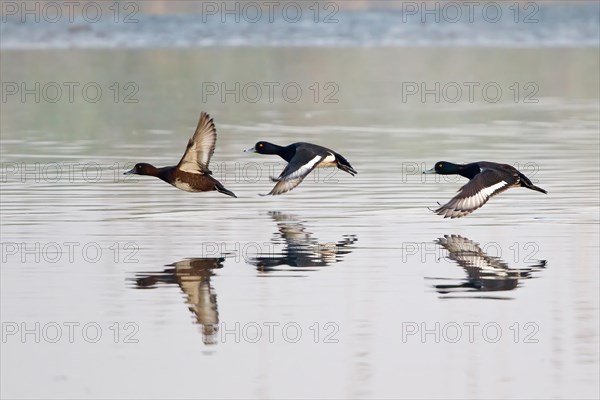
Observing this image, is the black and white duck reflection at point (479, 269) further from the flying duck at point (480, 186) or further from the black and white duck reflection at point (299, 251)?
the black and white duck reflection at point (299, 251)

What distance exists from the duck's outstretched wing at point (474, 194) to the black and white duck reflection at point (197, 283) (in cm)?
237

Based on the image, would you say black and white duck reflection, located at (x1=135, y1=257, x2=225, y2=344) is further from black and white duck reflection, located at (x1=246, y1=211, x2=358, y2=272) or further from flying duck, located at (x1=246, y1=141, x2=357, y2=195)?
flying duck, located at (x1=246, y1=141, x2=357, y2=195)

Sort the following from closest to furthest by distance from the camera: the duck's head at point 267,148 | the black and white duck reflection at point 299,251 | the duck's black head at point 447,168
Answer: the black and white duck reflection at point 299,251
the duck's black head at point 447,168
the duck's head at point 267,148

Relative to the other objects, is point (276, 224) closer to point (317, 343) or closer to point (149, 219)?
point (149, 219)

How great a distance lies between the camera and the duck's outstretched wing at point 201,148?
15.7 metres

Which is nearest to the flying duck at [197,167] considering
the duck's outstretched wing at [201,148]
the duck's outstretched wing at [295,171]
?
the duck's outstretched wing at [201,148]

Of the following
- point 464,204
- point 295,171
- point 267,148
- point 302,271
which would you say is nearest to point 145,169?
point 295,171

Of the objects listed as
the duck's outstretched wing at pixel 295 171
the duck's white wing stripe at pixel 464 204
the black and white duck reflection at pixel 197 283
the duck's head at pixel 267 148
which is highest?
the duck's head at pixel 267 148

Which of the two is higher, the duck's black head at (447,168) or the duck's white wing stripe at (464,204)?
the duck's black head at (447,168)

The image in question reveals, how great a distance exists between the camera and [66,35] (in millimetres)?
56969

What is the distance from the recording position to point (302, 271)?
13.2 metres

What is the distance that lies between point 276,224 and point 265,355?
570 cm

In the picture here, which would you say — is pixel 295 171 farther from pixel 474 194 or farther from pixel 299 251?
pixel 299 251

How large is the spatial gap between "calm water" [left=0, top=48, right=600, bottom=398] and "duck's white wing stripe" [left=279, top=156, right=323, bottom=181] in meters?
0.46
